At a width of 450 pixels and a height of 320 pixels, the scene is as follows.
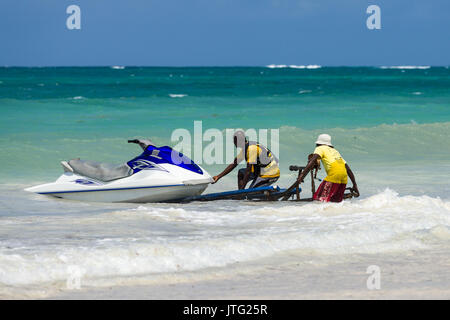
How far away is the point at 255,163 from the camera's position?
995 centimetres

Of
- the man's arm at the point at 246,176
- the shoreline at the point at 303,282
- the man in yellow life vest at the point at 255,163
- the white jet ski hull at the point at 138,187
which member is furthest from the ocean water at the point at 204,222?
the man in yellow life vest at the point at 255,163

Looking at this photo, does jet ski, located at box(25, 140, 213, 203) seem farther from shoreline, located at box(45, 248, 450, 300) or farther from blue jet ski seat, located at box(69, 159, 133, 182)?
shoreline, located at box(45, 248, 450, 300)

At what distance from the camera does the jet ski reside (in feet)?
31.4

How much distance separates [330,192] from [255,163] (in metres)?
1.14

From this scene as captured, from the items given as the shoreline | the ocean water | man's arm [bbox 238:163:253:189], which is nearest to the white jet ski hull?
the ocean water

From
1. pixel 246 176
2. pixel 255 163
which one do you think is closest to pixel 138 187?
pixel 246 176

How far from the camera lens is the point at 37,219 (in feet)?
27.4

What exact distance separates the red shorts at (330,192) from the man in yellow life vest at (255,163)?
91 centimetres

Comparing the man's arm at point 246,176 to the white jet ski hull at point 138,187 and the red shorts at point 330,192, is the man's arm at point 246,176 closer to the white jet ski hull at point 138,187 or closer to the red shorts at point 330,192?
the white jet ski hull at point 138,187

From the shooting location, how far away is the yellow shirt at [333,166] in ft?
30.4

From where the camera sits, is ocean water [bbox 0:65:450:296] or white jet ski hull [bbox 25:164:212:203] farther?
white jet ski hull [bbox 25:164:212:203]

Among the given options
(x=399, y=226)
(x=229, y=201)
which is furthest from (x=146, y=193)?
(x=399, y=226)
